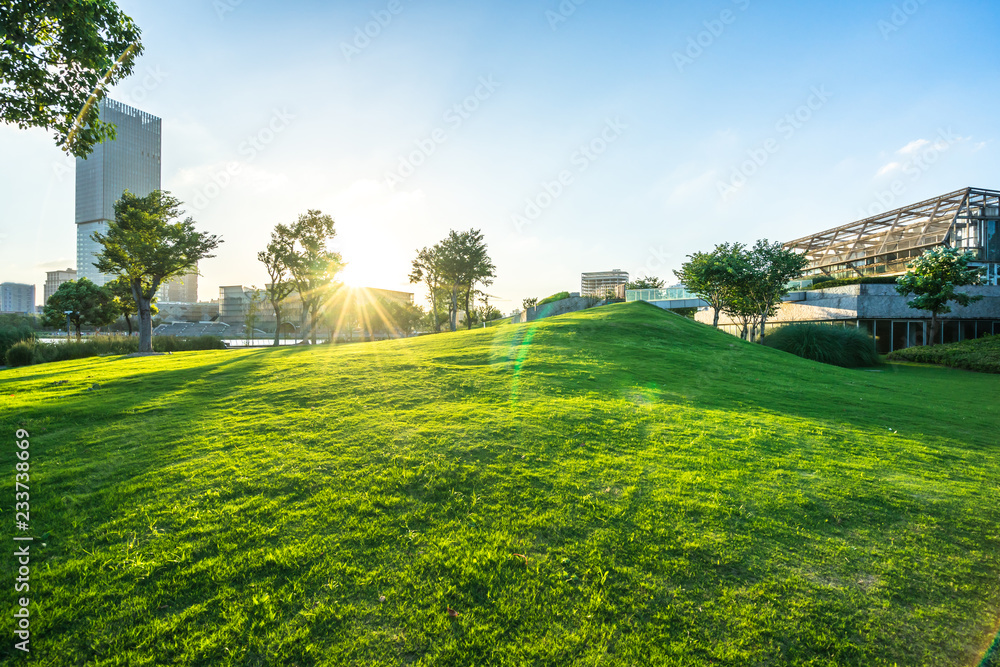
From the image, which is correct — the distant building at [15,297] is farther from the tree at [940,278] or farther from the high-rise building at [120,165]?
the tree at [940,278]

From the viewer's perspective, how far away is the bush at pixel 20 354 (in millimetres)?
23500

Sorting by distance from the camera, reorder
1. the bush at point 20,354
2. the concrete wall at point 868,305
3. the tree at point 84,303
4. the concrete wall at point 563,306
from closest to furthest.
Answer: the bush at point 20,354 → the concrete wall at point 868,305 → the concrete wall at point 563,306 → the tree at point 84,303

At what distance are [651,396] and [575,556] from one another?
6.09 m

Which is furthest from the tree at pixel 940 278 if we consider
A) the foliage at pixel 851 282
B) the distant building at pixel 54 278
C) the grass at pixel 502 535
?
the distant building at pixel 54 278

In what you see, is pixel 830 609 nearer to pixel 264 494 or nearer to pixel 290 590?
pixel 290 590

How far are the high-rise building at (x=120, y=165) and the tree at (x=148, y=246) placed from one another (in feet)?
422

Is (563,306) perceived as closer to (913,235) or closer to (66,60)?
(66,60)

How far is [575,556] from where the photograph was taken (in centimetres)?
356

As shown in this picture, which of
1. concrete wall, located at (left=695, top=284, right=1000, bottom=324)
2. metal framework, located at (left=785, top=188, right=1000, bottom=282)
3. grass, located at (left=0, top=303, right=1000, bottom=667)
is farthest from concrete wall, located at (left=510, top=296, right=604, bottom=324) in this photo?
metal framework, located at (left=785, top=188, right=1000, bottom=282)

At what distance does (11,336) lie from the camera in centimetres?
2684

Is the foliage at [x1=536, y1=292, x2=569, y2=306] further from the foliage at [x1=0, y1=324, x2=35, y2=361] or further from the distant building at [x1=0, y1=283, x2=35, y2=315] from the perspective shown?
the distant building at [x1=0, y1=283, x2=35, y2=315]

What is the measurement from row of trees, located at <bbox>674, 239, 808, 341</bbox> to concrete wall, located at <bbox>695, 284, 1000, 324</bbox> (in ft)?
14.8

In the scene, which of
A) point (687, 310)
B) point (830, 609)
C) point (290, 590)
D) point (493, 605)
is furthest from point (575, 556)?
point (687, 310)

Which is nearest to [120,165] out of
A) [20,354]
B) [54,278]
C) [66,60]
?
[54,278]
